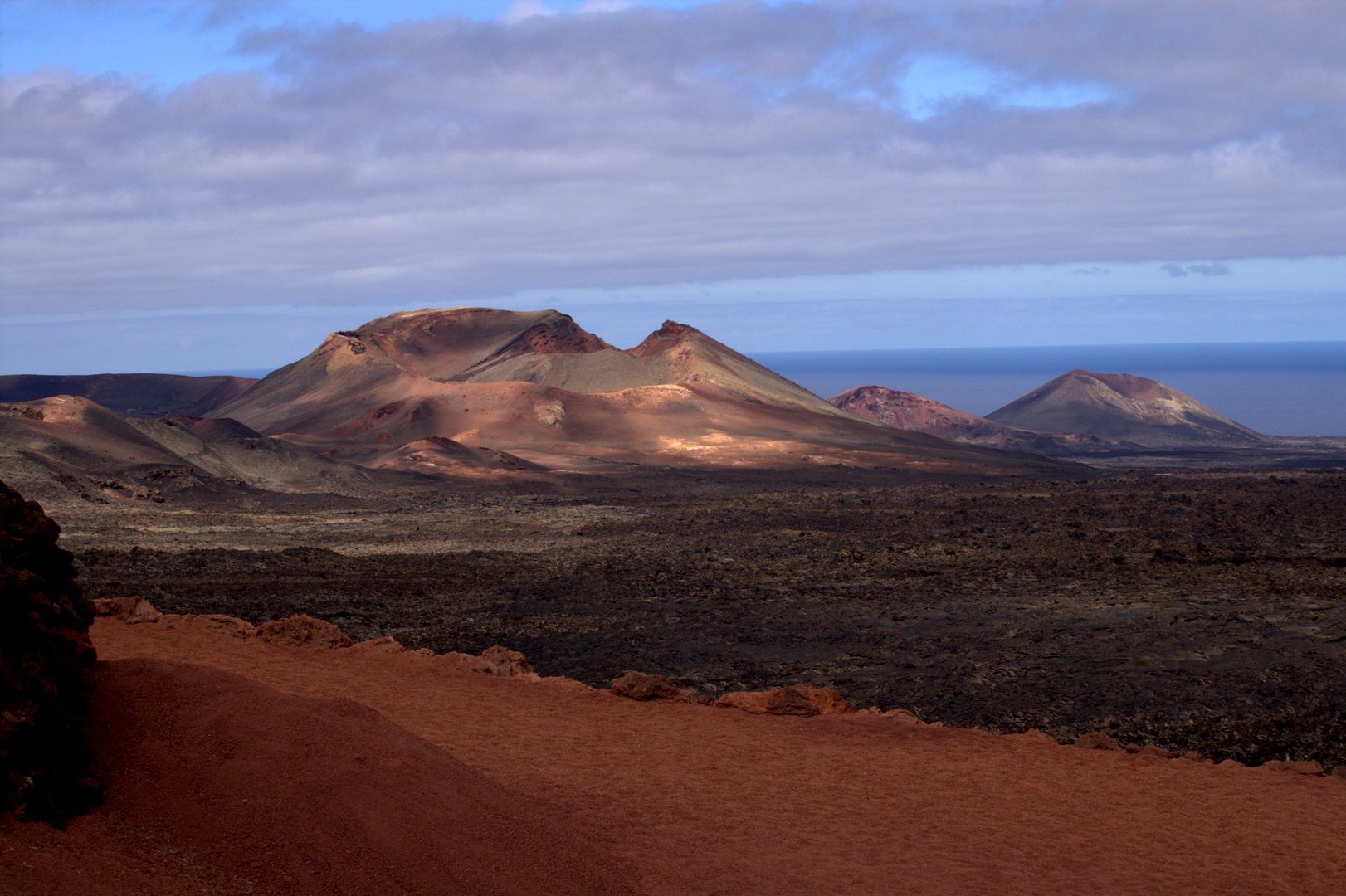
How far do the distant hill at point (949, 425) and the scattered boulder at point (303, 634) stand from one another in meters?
67.2

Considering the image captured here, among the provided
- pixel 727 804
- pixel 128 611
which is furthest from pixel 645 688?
pixel 128 611

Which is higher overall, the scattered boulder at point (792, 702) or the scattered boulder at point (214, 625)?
the scattered boulder at point (214, 625)

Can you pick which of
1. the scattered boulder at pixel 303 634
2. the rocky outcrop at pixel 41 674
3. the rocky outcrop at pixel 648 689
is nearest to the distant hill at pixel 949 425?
the rocky outcrop at pixel 648 689

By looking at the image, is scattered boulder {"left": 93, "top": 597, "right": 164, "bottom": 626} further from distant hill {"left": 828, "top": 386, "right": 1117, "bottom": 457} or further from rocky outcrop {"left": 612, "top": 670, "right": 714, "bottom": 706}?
distant hill {"left": 828, "top": 386, "right": 1117, "bottom": 457}

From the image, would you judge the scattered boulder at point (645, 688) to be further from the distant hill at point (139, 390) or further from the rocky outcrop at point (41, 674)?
the distant hill at point (139, 390)

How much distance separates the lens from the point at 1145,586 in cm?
1914

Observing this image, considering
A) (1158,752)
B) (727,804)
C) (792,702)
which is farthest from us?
(792,702)

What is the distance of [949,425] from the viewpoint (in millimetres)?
90938

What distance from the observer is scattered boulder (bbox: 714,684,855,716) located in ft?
36.8

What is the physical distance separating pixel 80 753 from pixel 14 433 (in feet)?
114

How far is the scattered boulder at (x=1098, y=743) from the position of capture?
34.2 feet

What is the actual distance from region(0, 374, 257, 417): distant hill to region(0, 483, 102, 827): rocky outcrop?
9309cm

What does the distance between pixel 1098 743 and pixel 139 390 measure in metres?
107

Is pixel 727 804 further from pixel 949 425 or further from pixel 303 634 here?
pixel 949 425
